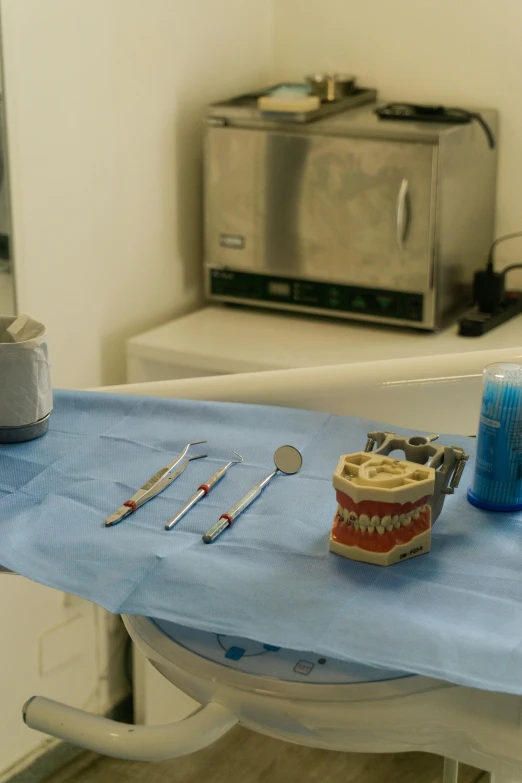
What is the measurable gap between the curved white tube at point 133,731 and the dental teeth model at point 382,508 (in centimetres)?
18

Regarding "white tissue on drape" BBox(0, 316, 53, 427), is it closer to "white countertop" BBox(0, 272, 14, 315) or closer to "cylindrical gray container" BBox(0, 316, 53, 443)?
"cylindrical gray container" BBox(0, 316, 53, 443)

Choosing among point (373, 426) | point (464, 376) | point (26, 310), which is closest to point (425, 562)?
point (373, 426)

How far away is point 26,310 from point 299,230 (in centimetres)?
51

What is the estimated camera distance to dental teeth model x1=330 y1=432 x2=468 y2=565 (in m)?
0.83

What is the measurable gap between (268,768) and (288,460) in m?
1.14

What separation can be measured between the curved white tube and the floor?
125 centimetres

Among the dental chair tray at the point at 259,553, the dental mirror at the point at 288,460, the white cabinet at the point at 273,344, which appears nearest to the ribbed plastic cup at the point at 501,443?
the dental chair tray at the point at 259,553

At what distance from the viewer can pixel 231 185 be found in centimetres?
189

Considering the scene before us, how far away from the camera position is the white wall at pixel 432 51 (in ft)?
6.27

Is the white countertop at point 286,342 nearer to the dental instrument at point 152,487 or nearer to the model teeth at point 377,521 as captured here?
the dental instrument at point 152,487

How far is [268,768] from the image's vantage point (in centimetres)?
194

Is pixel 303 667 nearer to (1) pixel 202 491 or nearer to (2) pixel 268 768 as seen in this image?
(1) pixel 202 491

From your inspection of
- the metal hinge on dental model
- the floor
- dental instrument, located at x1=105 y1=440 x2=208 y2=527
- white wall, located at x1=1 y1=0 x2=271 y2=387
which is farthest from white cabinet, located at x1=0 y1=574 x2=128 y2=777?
the metal hinge on dental model

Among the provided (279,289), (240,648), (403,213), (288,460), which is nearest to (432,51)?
(403,213)
